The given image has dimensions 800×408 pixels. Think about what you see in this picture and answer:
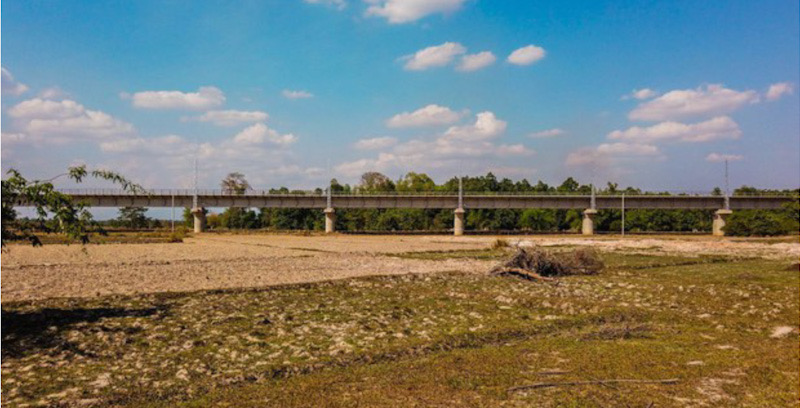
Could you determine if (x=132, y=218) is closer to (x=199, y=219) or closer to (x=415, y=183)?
(x=199, y=219)

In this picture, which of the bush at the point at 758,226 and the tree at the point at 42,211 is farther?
the bush at the point at 758,226

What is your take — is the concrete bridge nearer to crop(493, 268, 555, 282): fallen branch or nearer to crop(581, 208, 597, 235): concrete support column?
crop(581, 208, 597, 235): concrete support column

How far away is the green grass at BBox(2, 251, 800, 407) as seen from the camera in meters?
6.65

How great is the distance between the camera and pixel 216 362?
8.12m

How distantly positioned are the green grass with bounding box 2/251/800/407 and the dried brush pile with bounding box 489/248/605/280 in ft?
19.9

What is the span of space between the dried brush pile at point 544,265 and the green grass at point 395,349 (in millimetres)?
6055

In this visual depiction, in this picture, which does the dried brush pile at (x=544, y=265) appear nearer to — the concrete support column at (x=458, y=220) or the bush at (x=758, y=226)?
the concrete support column at (x=458, y=220)

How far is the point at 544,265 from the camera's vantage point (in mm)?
22078

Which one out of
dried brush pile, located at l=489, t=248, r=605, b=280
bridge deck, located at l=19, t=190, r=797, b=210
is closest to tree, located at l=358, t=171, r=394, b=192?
bridge deck, located at l=19, t=190, r=797, b=210

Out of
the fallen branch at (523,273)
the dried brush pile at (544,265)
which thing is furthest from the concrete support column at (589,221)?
the fallen branch at (523,273)

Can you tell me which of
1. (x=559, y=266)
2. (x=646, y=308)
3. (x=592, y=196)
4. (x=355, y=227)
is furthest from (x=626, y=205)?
(x=646, y=308)

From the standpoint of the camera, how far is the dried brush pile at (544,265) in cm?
2164

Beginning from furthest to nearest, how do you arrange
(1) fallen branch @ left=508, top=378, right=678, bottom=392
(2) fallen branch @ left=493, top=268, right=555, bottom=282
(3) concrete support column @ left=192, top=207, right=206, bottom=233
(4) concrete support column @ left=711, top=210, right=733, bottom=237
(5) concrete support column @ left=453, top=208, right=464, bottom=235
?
(4) concrete support column @ left=711, top=210, right=733, bottom=237, (5) concrete support column @ left=453, top=208, right=464, bottom=235, (3) concrete support column @ left=192, top=207, right=206, bottom=233, (2) fallen branch @ left=493, top=268, right=555, bottom=282, (1) fallen branch @ left=508, top=378, right=678, bottom=392

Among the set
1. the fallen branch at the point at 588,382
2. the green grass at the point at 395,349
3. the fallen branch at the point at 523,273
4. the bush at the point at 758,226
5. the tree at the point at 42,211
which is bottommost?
the bush at the point at 758,226
